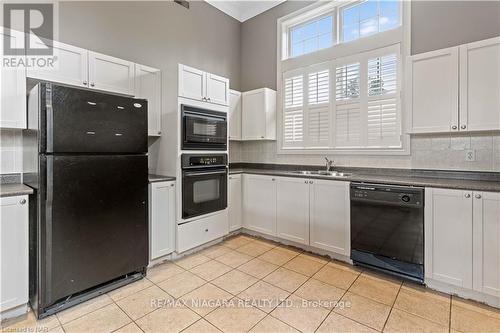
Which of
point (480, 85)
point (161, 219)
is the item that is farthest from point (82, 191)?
point (480, 85)

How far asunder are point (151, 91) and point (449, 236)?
3.31 metres

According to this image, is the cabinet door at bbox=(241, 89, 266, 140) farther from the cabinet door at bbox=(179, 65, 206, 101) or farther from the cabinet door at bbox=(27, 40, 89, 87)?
the cabinet door at bbox=(27, 40, 89, 87)

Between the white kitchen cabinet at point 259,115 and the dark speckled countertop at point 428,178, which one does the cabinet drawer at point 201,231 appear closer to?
the dark speckled countertop at point 428,178

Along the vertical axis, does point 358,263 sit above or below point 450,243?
below

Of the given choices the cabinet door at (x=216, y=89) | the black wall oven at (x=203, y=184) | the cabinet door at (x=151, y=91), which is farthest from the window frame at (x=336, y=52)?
the cabinet door at (x=151, y=91)

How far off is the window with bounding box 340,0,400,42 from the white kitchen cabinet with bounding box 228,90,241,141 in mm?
1746

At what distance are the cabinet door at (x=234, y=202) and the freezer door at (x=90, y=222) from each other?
1.34 m

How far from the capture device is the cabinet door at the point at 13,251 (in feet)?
5.72

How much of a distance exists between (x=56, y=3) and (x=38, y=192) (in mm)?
1934

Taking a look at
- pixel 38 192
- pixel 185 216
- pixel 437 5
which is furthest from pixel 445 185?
pixel 38 192

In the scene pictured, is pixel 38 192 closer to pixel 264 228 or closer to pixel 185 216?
pixel 185 216

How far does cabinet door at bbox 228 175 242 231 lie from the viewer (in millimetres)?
3553

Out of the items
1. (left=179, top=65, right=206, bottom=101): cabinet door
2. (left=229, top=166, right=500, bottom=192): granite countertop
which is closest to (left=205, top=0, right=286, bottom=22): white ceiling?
(left=179, top=65, right=206, bottom=101): cabinet door

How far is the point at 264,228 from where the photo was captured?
Answer: 3486mm
